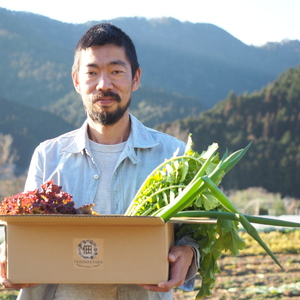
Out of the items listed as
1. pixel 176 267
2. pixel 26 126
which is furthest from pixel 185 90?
pixel 176 267

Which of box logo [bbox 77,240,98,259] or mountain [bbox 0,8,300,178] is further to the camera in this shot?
mountain [bbox 0,8,300,178]

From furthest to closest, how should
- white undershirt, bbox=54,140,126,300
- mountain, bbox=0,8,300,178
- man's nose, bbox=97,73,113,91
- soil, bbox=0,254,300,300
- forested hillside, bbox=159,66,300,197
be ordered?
mountain, bbox=0,8,300,178, forested hillside, bbox=159,66,300,197, soil, bbox=0,254,300,300, man's nose, bbox=97,73,113,91, white undershirt, bbox=54,140,126,300

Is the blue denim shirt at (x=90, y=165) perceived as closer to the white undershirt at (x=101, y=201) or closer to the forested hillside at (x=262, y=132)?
the white undershirt at (x=101, y=201)

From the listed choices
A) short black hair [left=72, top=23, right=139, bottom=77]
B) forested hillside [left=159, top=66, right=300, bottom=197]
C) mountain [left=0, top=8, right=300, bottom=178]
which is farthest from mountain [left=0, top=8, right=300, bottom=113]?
short black hair [left=72, top=23, right=139, bottom=77]

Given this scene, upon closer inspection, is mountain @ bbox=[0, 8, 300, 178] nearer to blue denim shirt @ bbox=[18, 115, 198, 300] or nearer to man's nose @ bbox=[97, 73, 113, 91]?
blue denim shirt @ bbox=[18, 115, 198, 300]

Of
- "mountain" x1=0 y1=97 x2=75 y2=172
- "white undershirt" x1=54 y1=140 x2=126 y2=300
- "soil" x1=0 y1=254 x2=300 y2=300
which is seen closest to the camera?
"white undershirt" x1=54 y1=140 x2=126 y2=300

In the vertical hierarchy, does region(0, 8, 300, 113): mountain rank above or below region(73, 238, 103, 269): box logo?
above

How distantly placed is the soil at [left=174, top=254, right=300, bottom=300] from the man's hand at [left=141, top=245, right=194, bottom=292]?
4.55 metres

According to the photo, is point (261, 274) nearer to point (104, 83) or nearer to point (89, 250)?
point (104, 83)

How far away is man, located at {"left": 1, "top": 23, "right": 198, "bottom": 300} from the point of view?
8.00 ft

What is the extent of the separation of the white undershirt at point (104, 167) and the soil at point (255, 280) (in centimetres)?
433

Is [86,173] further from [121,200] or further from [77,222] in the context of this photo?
[77,222]

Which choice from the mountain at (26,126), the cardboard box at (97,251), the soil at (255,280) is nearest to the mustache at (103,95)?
the cardboard box at (97,251)

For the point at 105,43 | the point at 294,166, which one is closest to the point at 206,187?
the point at 105,43
